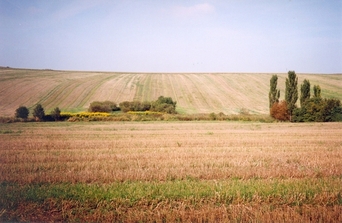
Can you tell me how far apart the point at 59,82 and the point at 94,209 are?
265 feet

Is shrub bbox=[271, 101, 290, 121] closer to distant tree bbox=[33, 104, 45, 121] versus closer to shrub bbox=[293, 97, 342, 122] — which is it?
shrub bbox=[293, 97, 342, 122]

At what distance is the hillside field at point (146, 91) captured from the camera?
63.0 metres

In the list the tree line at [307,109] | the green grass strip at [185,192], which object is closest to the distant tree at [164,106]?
the tree line at [307,109]

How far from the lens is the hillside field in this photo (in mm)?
63000

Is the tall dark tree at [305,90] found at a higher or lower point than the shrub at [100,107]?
higher

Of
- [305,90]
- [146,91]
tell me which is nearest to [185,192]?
[305,90]

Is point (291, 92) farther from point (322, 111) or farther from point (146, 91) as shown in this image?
point (146, 91)

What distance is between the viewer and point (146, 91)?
76.6 metres

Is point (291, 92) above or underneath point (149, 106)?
above

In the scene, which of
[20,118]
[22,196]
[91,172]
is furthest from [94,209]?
[20,118]

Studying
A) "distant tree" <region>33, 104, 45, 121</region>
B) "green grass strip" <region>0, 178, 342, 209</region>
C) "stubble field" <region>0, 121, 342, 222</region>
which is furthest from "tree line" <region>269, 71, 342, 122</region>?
"distant tree" <region>33, 104, 45, 121</region>

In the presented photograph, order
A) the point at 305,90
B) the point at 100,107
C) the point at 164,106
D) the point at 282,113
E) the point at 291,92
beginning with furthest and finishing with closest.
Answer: the point at 164,106 → the point at 100,107 → the point at 291,92 → the point at 305,90 → the point at 282,113

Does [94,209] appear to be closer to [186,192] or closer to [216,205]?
[186,192]

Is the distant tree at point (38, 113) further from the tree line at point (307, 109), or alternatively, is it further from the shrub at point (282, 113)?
the shrub at point (282, 113)
